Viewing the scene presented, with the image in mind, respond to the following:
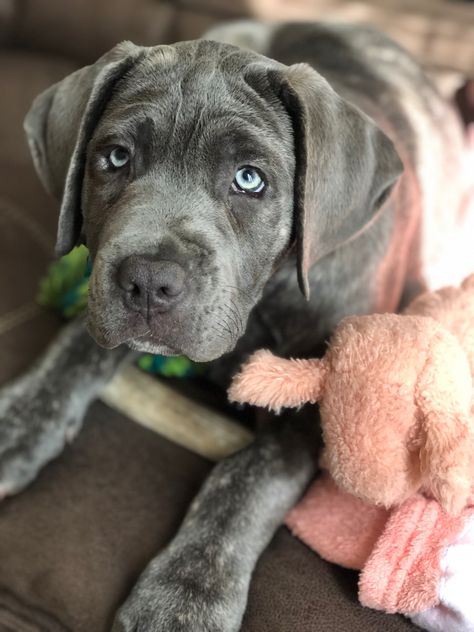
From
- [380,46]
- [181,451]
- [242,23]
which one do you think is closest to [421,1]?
[380,46]

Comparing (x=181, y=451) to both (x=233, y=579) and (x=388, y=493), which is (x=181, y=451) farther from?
(x=388, y=493)

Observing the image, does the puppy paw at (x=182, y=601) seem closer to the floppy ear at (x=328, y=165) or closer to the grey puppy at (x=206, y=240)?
the grey puppy at (x=206, y=240)

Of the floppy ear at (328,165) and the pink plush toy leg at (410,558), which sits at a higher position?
the floppy ear at (328,165)

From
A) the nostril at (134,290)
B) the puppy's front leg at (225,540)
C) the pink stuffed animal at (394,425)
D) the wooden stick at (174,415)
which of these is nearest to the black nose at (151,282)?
the nostril at (134,290)

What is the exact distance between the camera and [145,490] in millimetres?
2072

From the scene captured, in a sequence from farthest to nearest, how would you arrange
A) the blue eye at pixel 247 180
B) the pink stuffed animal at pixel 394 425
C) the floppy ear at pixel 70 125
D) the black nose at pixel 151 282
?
1. the floppy ear at pixel 70 125
2. the blue eye at pixel 247 180
3. the black nose at pixel 151 282
4. the pink stuffed animal at pixel 394 425

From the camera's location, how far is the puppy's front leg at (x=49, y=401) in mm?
2064

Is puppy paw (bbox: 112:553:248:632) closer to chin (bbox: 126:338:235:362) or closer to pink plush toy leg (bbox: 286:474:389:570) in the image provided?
pink plush toy leg (bbox: 286:474:389:570)

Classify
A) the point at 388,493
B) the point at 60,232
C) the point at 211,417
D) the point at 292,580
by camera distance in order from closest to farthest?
1. the point at 388,493
2. the point at 292,580
3. the point at 60,232
4. the point at 211,417

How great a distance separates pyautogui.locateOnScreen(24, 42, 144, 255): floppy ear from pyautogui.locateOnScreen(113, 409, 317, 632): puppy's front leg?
2.60 feet

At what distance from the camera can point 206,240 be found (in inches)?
71.0

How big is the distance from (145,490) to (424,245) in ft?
4.82

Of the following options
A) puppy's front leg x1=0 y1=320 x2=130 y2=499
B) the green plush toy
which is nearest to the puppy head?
puppy's front leg x1=0 y1=320 x2=130 y2=499

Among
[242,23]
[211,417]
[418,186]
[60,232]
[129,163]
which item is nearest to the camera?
[129,163]
